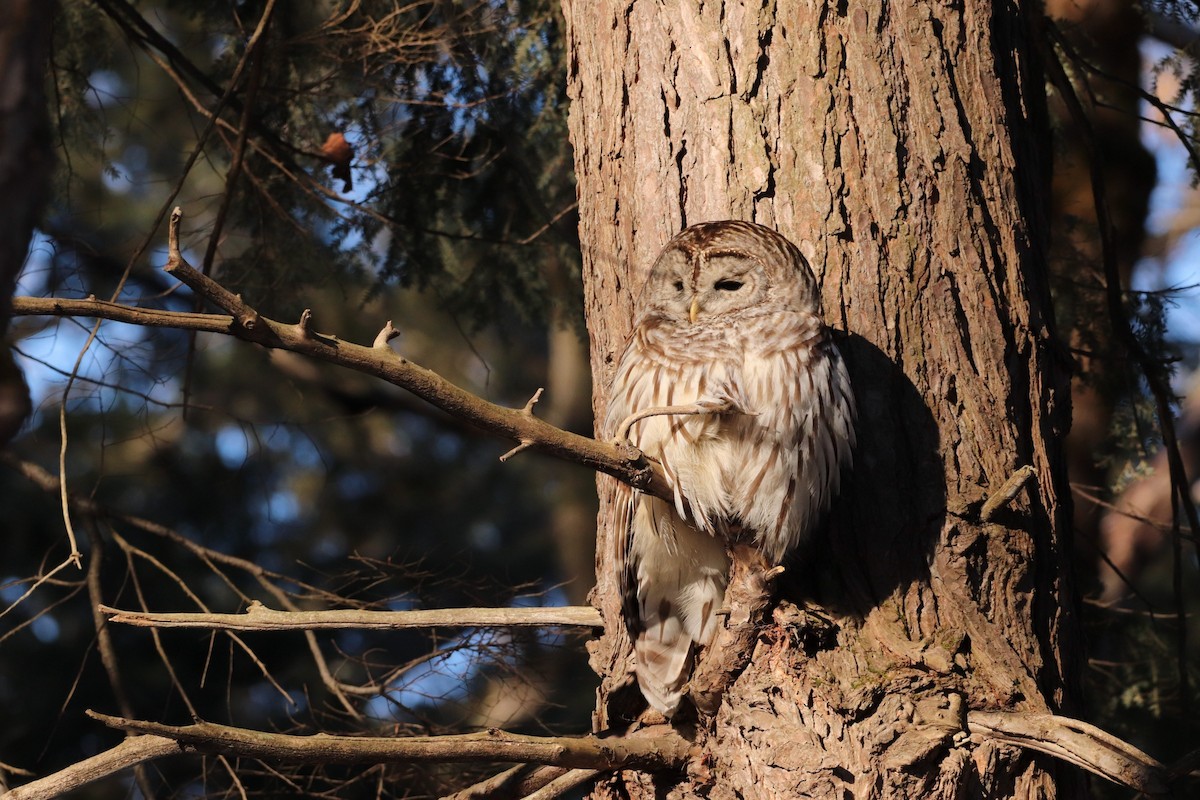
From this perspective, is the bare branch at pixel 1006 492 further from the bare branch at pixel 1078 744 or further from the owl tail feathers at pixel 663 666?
the owl tail feathers at pixel 663 666

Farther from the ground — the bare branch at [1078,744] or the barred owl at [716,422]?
the barred owl at [716,422]

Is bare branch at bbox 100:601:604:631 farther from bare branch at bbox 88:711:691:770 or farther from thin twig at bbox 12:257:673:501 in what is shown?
thin twig at bbox 12:257:673:501

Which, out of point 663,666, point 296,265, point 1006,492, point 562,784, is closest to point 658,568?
point 663,666

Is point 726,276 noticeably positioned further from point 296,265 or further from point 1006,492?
point 296,265

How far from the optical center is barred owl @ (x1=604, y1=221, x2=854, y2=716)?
101 inches

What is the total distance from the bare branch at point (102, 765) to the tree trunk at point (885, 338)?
1073mm

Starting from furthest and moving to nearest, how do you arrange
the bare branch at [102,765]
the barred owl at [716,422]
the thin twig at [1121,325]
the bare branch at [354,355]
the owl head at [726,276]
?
the thin twig at [1121,325] → the owl head at [726,276] → the barred owl at [716,422] → the bare branch at [102,765] → the bare branch at [354,355]

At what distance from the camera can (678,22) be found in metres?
2.97

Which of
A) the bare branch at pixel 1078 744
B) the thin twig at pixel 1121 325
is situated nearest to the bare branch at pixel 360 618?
the bare branch at pixel 1078 744

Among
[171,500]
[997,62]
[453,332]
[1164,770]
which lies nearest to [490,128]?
[997,62]

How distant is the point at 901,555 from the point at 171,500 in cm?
583

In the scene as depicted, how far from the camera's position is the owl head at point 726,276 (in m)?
2.67

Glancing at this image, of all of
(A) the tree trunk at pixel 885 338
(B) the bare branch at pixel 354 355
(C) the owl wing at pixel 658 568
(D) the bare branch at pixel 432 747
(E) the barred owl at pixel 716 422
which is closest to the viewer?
(B) the bare branch at pixel 354 355

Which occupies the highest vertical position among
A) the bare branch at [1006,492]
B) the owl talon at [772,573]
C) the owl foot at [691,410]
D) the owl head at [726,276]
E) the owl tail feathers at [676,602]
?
the owl head at [726,276]
